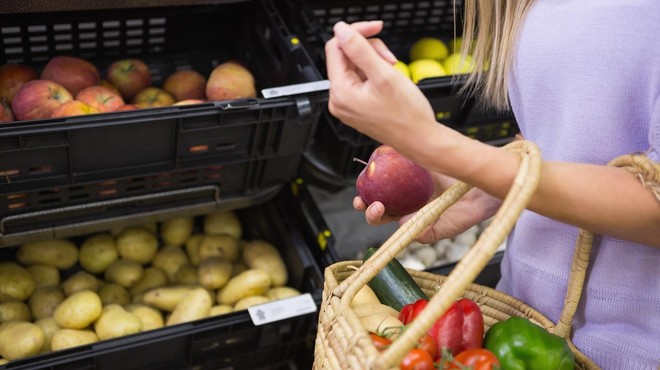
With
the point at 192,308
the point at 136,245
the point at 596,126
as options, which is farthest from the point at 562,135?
the point at 136,245

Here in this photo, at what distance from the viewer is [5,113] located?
167 centimetres

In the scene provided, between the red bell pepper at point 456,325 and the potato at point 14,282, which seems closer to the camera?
the red bell pepper at point 456,325

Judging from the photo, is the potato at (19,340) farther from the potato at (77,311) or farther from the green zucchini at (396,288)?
the green zucchini at (396,288)

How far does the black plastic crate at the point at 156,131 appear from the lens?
1.52 meters

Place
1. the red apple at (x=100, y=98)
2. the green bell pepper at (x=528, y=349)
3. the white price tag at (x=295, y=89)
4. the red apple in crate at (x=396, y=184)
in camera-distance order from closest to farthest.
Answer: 1. the green bell pepper at (x=528, y=349)
2. the red apple in crate at (x=396, y=184)
3. the white price tag at (x=295, y=89)
4. the red apple at (x=100, y=98)

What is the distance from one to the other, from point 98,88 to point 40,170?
1.05 feet

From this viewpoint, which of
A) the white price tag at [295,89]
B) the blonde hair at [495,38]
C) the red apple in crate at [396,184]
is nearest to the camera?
the blonde hair at [495,38]

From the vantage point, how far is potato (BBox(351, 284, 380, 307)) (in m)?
1.19

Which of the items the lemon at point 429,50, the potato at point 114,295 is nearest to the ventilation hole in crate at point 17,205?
the potato at point 114,295

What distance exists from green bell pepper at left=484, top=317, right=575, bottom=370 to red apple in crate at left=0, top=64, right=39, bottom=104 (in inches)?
51.7

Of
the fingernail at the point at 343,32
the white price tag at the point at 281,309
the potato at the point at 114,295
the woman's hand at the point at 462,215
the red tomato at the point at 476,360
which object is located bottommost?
the potato at the point at 114,295

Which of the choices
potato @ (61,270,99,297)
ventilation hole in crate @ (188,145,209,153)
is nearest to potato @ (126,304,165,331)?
potato @ (61,270,99,297)

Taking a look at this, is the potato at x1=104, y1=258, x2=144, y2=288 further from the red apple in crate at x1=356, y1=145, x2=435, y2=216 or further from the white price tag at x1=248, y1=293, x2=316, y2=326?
the red apple in crate at x1=356, y1=145, x2=435, y2=216

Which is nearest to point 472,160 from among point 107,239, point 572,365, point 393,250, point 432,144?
point 432,144
